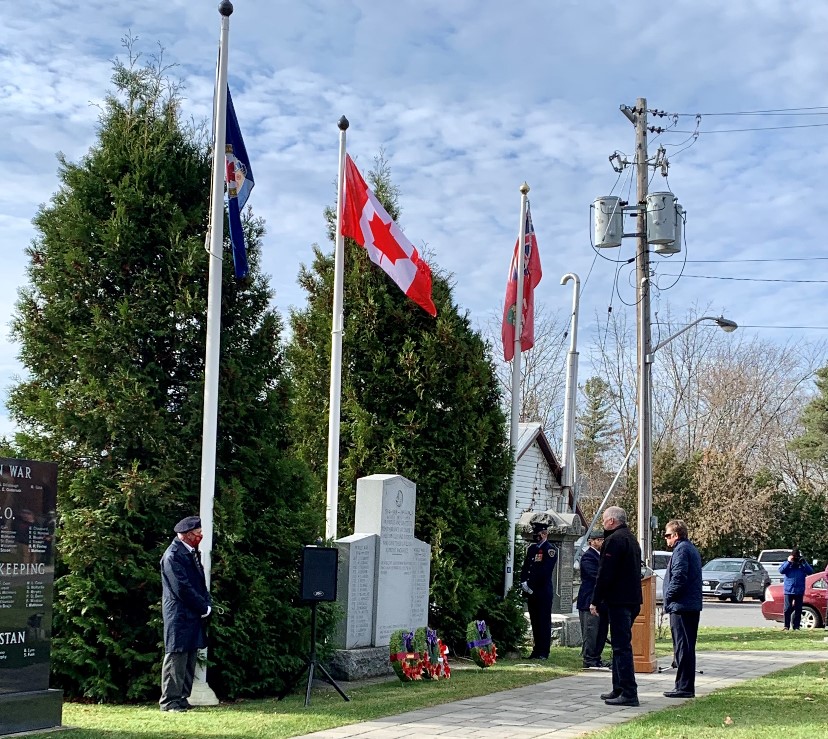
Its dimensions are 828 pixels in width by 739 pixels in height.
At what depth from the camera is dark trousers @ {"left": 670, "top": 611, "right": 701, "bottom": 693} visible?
11047 millimetres

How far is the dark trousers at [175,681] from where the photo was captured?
998 cm

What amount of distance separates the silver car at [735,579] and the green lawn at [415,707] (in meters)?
26.6

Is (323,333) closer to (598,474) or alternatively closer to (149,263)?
Result: (149,263)

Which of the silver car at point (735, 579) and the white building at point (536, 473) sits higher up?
the white building at point (536, 473)

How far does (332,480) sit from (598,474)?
170 ft

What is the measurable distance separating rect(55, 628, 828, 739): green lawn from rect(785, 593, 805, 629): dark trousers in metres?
10.4

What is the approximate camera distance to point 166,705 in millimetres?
10000

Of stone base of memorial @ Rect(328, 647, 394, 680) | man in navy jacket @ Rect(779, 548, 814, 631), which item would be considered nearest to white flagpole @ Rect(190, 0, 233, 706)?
stone base of memorial @ Rect(328, 647, 394, 680)

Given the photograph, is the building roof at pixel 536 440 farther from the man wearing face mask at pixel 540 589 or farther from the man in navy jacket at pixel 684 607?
the man in navy jacket at pixel 684 607

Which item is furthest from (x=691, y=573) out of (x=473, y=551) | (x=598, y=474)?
(x=598, y=474)

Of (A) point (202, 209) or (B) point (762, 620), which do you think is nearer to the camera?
(A) point (202, 209)

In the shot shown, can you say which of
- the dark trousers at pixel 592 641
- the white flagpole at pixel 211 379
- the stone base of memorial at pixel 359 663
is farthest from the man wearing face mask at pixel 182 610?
the dark trousers at pixel 592 641

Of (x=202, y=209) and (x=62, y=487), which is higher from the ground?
(x=202, y=209)

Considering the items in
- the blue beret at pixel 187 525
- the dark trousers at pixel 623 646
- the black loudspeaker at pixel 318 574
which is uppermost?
the blue beret at pixel 187 525
